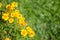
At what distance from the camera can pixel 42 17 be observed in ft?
14.1

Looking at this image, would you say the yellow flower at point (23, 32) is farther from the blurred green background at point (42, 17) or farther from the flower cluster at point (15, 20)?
the blurred green background at point (42, 17)

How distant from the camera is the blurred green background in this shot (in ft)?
13.4

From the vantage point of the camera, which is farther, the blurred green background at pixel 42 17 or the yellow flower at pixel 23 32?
the blurred green background at pixel 42 17

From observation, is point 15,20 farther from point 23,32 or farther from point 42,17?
point 42,17

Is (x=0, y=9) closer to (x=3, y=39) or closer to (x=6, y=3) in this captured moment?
(x=6, y=3)

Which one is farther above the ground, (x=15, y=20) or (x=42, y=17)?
(x=15, y=20)

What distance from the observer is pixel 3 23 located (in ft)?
11.6

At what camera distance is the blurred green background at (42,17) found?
13.4 feet

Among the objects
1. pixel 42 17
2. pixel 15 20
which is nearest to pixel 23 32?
pixel 15 20

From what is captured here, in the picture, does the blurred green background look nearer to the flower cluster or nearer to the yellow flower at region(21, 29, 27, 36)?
the flower cluster

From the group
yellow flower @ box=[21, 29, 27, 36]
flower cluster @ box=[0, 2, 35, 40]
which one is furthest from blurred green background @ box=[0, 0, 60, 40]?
yellow flower @ box=[21, 29, 27, 36]

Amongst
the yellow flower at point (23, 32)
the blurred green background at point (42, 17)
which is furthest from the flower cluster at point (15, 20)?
the blurred green background at point (42, 17)

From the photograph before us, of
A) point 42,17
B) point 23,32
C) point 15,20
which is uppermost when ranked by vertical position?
point 15,20

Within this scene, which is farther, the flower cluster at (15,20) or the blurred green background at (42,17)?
the blurred green background at (42,17)
